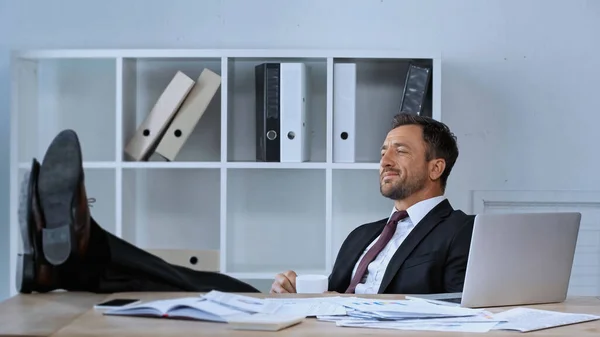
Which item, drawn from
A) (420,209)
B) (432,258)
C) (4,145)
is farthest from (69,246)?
(4,145)

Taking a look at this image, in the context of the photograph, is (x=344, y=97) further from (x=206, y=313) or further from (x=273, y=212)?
(x=206, y=313)

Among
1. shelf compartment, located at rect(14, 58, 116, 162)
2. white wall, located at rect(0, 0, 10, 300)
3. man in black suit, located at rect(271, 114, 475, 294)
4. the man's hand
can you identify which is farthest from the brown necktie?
white wall, located at rect(0, 0, 10, 300)

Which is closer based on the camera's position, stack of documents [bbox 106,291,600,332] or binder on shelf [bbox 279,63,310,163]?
stack of documents [bbox 106,291,600,332]

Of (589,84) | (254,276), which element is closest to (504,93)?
(589,84)

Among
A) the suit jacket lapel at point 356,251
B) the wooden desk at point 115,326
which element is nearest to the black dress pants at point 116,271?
the wooden desk at point 115,326

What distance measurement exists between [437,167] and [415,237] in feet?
1.19

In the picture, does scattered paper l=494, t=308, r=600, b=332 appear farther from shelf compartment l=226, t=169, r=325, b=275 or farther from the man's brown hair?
shelf compartment l=226, t=169, r=325, b=275

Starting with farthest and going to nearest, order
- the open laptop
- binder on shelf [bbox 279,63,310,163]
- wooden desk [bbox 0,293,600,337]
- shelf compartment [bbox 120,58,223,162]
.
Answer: shelf compartment [bbox 120,58,223,162] → binder on shelf [bbox 279,63,310,163] → the open laptop → wooden desk [bbox 0,293,600,337]

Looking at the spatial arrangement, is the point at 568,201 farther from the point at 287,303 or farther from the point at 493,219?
the point at 287,303

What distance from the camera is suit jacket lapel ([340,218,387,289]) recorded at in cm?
264

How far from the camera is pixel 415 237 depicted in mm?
2479

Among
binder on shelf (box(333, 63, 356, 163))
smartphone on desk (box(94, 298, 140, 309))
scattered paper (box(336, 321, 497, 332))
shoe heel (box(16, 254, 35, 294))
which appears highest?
binder on shelf (box(333, 63, 356, 163))

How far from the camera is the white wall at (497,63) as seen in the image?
3305mm

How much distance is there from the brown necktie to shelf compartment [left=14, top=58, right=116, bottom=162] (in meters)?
1.25
